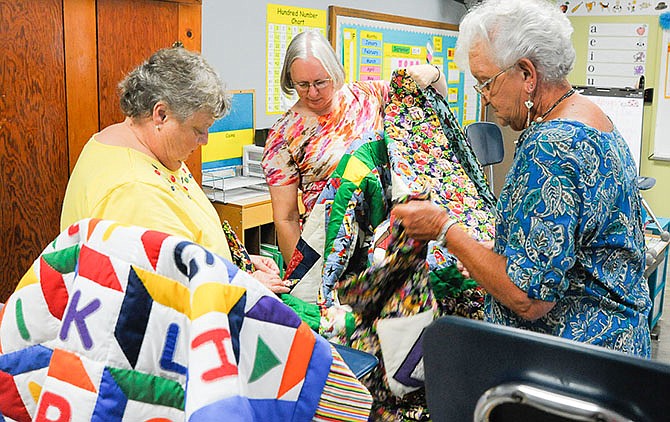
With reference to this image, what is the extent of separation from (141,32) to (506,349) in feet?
6.62

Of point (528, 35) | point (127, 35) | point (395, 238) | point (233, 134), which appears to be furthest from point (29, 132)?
point (233, 134)

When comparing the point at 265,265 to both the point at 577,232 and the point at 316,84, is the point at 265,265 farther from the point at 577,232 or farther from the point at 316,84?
the point at 577,232

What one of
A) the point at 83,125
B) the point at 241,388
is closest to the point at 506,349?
the point at 241,388

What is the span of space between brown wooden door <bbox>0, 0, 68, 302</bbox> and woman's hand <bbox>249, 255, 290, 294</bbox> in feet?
2.68

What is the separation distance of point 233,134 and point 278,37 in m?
0.72

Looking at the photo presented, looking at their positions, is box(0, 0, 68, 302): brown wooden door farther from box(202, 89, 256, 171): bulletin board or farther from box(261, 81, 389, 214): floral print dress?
box(202, 89, 256, 171): bulletin board

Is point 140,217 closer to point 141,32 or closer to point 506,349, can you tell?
point 506,349

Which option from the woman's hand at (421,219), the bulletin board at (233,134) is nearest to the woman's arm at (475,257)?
the woman's hand at (421,219)

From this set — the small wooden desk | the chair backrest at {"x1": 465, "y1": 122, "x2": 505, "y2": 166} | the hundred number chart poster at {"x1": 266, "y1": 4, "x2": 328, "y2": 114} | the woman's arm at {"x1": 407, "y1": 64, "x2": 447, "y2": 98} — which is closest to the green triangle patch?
the woman's arm at {"x1": 407, "y1": 64, "x2": 447, "y2": 98}

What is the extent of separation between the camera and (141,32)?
2.66 metres

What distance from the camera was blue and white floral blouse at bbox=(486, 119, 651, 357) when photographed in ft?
4.78

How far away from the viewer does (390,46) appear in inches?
211

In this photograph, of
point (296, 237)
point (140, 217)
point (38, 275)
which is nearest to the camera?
point (38, 275)

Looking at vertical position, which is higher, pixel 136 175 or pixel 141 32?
pixel 141 32
